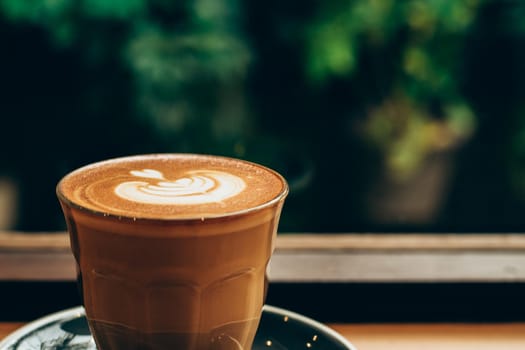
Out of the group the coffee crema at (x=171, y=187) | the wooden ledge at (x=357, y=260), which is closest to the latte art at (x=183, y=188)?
the coffee crema at (x=171, y=187)

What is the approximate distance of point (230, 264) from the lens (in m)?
0.61

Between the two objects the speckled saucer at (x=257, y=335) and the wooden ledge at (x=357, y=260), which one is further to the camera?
the wooden ledge at (x=357, y=260)

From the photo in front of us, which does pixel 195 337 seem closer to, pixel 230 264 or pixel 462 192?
pixel 230 264

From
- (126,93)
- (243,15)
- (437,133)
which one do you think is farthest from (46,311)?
(437,133)

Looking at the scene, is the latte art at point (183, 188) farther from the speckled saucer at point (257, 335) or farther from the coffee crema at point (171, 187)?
the speckled saucer at point (257, 335)

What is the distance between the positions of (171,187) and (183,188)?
0.01 meters

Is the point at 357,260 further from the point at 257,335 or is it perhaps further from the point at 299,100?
the point at 299,100

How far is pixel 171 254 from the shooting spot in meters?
0.58

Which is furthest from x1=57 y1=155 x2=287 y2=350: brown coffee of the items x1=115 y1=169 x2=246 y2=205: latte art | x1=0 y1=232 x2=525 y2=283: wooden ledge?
x1=0 y1=232 x2=525 y2=283: wooden ledge

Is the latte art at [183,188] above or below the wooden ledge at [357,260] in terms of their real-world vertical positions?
above

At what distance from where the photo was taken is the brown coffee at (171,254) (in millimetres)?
575

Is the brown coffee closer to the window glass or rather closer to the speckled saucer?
the speckled saucer

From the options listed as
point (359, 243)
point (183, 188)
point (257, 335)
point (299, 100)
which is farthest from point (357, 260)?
point (299, 100)

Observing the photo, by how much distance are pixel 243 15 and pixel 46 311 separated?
3.42 feet
